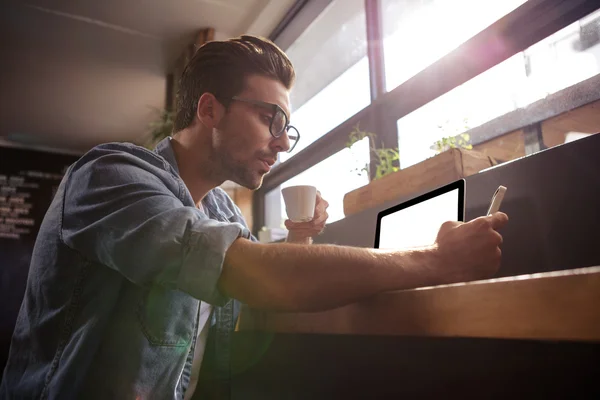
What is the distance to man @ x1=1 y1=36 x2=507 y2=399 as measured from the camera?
2.22 feet

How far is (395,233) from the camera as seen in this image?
1.17 m

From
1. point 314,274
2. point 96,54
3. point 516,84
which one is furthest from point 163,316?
point 96,54

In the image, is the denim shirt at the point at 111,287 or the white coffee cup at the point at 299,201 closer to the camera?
the denim shirt at the point at 111,287

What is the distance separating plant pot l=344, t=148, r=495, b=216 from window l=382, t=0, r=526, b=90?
1.96 feet

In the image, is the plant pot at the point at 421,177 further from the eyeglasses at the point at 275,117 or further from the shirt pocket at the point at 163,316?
the shirt pocket at the point at 163,316

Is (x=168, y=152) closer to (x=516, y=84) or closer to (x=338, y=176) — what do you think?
(x=516, y=84)

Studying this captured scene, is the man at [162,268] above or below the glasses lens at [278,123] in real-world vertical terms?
below

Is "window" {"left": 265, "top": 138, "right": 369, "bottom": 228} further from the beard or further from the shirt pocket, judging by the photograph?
the shirt pocket

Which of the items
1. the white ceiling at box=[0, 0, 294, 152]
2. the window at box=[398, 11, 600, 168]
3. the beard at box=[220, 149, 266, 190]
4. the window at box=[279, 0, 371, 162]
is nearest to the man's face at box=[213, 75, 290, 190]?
the beard at box=[220, 149, 266, 190]

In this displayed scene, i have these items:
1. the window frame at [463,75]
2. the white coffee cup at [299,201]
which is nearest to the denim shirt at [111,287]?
the white coffee cup at [299,201]

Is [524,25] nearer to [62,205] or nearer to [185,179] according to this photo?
[185,179]

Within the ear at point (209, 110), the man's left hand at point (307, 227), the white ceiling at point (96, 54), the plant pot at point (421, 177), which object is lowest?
the man's left hand at point (307, 227)

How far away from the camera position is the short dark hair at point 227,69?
4.67 feet

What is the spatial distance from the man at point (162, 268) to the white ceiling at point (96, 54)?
2131 millimetres
